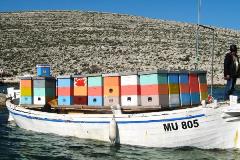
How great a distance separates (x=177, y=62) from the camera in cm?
8550

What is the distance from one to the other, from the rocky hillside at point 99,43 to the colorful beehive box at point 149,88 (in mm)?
48531

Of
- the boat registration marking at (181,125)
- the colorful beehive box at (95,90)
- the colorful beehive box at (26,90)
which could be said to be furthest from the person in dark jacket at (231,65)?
the colorful beehive box at (26,90)

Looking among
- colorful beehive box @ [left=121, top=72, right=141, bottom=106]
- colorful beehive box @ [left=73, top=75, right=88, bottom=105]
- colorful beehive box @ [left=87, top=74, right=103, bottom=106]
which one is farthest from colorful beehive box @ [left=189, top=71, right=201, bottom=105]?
colorful beehive box @ [left=73, top=75, right=88, bottom=105]

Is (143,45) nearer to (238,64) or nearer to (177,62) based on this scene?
(177,62)

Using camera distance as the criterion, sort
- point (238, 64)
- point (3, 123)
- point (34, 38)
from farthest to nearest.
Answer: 1. point (34, 38)
2. point (3, 123)
3. point (238, 64)

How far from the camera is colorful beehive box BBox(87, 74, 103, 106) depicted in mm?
25625

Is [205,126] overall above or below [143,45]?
below

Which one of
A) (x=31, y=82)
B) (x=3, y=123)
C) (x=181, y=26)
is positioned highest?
(x=181, y=26)

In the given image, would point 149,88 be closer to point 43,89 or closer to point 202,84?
point 202,84

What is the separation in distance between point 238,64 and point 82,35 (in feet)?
296

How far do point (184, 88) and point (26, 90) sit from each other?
1055 centimetres

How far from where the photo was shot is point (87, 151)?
72.6 feet

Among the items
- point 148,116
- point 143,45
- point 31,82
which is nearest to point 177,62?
point 143,45

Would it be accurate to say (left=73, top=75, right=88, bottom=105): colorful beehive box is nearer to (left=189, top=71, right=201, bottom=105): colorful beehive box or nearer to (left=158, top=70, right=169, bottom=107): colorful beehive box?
(left=158, top=70, right=169, bottom=107): colorful beehive box
